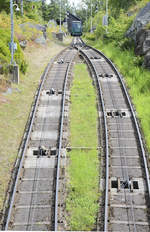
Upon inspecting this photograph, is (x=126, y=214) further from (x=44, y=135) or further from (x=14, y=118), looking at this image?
(x=14, y=118)

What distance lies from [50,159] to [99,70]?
47.6 ft

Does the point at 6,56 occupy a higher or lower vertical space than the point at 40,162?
higher

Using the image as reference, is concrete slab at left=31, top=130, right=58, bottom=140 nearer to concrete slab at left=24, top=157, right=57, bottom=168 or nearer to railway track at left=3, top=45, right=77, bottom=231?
railway track at left=3, top=45, right=77, bottom=231

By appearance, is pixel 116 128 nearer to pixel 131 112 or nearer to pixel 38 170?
pixel 131 112

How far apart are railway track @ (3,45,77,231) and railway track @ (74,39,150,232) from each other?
1990 millimetres

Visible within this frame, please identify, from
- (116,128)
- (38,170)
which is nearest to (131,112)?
(116,128)

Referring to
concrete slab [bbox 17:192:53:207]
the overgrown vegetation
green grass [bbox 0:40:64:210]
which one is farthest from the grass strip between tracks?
the overgrown vegetation

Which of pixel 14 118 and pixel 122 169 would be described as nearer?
pixel 122 169

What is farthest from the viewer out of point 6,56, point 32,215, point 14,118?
point 6,56

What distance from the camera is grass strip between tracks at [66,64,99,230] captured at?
34.9 feet

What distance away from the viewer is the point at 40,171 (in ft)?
42.6

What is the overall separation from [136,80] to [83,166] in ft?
39.4

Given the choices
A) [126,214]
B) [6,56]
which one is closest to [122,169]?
[126,214]

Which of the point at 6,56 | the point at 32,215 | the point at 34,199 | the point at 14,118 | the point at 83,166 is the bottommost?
the point at 32,215
